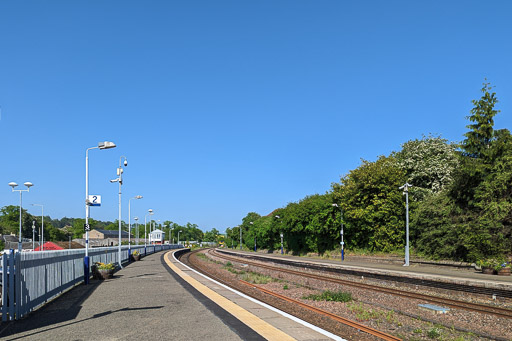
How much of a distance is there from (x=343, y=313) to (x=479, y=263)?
18895 millimetres

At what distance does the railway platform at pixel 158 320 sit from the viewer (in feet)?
28.1

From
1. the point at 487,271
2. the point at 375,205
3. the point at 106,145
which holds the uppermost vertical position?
the point at 106,145

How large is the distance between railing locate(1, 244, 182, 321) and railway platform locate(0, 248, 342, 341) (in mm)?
332

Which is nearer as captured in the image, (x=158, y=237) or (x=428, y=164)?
(x=428, y=164)

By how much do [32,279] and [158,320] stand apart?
4.21 m

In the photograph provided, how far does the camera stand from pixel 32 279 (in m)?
11.8

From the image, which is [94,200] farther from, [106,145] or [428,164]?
[428,164]

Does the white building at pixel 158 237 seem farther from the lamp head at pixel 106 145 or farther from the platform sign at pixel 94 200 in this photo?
the lamp head at pixel 106 145

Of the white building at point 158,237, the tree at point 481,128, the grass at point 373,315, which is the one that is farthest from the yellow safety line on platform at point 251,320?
the white building at point 158,237

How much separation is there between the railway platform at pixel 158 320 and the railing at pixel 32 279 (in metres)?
0.33

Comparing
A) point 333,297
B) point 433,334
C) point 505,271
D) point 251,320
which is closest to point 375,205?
point 505,271

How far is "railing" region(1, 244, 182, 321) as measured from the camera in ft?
33.7

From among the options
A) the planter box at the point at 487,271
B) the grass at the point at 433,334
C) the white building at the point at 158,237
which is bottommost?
the white building at the point at 158,237

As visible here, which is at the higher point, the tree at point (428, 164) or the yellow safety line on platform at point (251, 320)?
the tree at point (428, 164)
